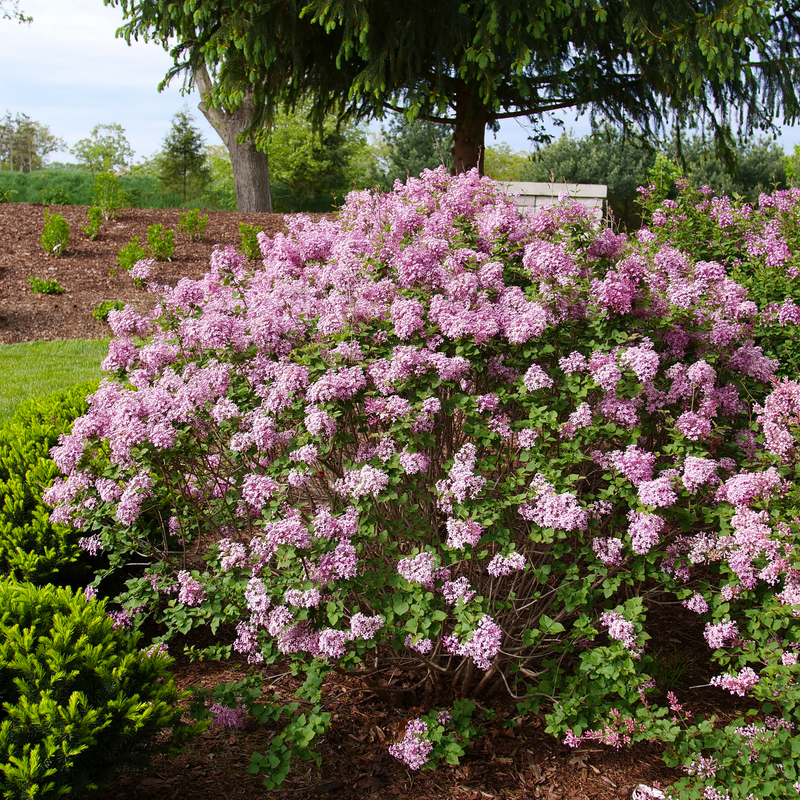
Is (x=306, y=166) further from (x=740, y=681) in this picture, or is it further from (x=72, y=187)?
(x=740, y=681)

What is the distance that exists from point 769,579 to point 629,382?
0.87 metres

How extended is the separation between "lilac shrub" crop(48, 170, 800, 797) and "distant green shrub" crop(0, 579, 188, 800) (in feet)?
1.23

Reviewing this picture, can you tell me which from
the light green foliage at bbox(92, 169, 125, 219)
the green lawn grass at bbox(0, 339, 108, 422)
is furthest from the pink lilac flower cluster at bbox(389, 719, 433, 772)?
the light green foliage at bbox(92, 169, 125, 219)

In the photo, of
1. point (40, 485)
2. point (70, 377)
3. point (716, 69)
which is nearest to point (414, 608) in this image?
point (40, 485)

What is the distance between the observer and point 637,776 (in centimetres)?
304

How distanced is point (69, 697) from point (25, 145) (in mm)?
90921

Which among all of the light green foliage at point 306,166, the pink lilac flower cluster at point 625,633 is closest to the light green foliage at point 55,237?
the pink lilac flower cluster at point 625,633

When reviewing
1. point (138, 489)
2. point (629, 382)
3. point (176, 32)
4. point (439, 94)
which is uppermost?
point (176, 32)

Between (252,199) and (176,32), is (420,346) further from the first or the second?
(252,199)

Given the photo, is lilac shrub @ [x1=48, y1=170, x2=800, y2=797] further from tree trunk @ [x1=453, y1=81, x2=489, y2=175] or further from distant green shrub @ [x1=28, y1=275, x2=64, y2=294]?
distant green shrub @ [x1=28, y1=275, x2=64, y2=294]

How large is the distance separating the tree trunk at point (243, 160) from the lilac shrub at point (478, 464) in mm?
13030

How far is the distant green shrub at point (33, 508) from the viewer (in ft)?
12.2

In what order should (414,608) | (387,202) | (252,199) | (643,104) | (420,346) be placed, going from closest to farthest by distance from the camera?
(414,608)
(420,346)
(387,202)
(643,104)
(252,199)

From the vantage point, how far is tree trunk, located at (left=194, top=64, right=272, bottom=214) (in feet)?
50.3
